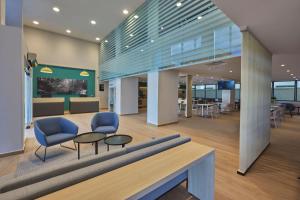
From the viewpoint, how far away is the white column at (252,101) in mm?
2834

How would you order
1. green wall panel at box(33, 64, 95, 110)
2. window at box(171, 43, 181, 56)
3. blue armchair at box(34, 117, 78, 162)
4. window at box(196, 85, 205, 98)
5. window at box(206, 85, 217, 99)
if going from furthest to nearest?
window at box(196, 85, 205, 98)
window at box(206, 85, 217, 99)
green wall panel at box(33, 64, 95, 110)
window at box(171, 43, 181, 56)
blue armchair at box(34, 117, 78, 162)

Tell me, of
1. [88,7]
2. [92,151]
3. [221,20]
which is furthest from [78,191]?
[88,7]

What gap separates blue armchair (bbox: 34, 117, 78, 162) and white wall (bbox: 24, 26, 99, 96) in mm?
8505

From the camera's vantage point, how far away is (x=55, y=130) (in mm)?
3992

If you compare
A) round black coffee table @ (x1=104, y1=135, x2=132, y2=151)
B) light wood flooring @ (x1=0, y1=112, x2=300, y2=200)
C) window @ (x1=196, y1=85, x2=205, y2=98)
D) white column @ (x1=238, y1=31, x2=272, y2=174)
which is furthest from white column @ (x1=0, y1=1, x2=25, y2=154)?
window @ (x1=196, y1=85, x2=205, y2=98)

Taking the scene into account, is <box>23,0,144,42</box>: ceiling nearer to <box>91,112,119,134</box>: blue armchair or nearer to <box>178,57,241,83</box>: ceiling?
<box>178,57,241,83</box>: ceiling

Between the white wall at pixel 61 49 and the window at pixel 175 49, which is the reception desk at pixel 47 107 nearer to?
the white wall at pixel 61 49

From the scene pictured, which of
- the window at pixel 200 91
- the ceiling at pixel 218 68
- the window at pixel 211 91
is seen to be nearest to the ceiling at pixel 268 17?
the ceiling at pixel 218 68

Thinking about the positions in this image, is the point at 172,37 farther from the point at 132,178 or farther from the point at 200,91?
the point at 200,91

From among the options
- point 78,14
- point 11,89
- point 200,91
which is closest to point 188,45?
point 11,89

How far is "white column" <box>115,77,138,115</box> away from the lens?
9.95m

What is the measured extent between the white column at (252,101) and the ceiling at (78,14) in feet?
20.8

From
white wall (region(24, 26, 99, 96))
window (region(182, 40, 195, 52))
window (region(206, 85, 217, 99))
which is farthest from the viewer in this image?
window (region(206, 85, 217, 99))

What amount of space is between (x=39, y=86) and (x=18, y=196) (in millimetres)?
11669
